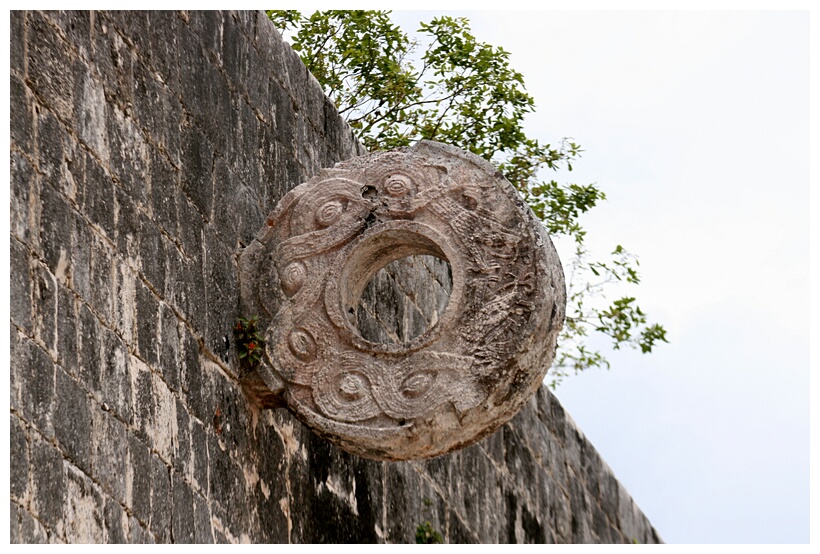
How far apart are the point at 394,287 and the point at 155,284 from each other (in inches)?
103

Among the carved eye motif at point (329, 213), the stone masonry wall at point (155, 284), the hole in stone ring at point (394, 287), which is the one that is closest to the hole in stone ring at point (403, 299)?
the hole in stone ring at point (394, 287)

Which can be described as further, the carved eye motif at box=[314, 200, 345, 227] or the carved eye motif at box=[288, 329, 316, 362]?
the carved eye motif at box=[314, 200, 345, 227]

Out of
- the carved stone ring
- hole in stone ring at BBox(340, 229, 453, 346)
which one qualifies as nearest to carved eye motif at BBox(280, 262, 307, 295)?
the carved stone ring

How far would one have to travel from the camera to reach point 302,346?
611cm

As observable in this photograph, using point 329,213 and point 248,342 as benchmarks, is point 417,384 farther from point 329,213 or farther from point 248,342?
point 329,213

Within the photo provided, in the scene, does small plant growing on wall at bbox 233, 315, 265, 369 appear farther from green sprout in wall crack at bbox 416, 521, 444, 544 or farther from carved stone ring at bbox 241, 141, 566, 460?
green sprout in wall crack at bbox 416, 521, 444, 544

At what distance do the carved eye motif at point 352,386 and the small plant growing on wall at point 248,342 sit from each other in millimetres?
322

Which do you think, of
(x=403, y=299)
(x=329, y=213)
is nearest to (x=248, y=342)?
(x=329, y=213)

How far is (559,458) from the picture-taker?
10.2 meters

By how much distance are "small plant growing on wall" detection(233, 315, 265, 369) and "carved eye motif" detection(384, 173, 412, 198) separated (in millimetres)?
698

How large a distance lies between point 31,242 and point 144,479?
91 centimetres

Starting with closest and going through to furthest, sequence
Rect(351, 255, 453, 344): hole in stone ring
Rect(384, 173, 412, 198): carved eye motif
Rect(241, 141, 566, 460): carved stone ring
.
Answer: Rect(241, 141, 566, 460): carved stone ring → Rect(384, 173, 412, 198): carved eye motif → Rect(351, 255, 453, 344): hole in stone ring

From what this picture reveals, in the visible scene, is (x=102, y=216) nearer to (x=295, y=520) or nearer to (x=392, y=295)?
(x=295, y=520)

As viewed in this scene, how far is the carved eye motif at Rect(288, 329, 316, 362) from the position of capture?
610 cm
